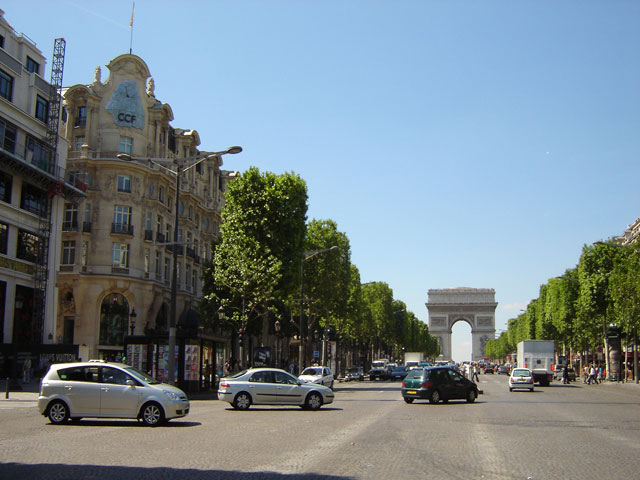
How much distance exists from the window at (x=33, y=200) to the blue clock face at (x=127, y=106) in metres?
11.8

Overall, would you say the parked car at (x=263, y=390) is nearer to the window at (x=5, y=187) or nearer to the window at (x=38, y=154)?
the window at (x=5, y=187)

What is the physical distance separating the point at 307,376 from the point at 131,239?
806 inches

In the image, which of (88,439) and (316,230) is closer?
(88,439)

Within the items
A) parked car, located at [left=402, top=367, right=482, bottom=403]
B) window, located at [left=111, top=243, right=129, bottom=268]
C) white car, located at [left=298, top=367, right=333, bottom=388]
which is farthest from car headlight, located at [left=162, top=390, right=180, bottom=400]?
window, located at [left=111, top=243, right=129, bottom=268]

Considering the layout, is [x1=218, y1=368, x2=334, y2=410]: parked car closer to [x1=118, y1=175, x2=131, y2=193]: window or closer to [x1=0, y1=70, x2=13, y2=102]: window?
[x1=0, y1=70, x2=13, y2=102]: window

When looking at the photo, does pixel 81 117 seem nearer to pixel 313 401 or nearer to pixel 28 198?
pixel 28 198

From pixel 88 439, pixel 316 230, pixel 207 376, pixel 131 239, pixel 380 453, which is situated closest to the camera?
pixel 380 453

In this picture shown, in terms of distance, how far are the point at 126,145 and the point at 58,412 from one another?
42121 millimetres

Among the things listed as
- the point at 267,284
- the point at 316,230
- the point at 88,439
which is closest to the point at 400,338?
the point at 316,230

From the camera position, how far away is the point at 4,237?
4403 centimetres

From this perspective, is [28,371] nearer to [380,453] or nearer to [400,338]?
[380,453]

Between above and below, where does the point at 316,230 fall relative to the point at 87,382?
above

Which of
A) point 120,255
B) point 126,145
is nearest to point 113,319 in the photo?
point 120,255

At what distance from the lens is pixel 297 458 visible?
12.4 meters
